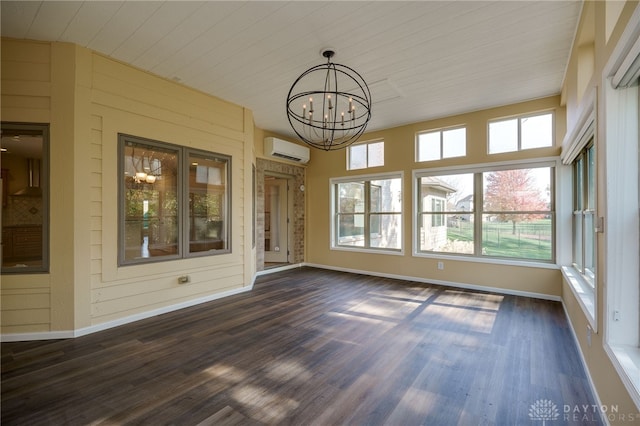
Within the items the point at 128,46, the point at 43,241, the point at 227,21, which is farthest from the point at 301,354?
the point at 128,46

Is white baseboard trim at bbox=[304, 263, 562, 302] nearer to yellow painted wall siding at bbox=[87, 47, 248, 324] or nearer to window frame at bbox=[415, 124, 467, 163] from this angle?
window frame at bbox=[415, 124, 467, 163]

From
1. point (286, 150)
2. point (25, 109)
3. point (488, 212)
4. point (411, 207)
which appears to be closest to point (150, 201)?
point (25, 109)

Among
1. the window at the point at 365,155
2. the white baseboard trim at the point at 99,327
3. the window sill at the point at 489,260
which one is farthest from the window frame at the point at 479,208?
the white baseboard trim at the point at 99,327

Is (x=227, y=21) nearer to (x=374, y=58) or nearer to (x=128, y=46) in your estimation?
(x=128, y=46)

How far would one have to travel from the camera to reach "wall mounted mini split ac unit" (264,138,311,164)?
6.12 m

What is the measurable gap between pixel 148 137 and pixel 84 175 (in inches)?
35.0

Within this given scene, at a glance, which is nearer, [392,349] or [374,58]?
[392,349]

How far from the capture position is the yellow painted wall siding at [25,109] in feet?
9.91

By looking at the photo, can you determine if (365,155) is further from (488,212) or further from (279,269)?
(279,269)

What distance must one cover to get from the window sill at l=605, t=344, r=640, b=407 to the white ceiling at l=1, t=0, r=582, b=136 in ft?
9.15

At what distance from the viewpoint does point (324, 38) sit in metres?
Answer: 3.02

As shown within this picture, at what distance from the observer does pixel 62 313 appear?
3131 millimetres

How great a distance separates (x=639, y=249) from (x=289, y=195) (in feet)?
20.5

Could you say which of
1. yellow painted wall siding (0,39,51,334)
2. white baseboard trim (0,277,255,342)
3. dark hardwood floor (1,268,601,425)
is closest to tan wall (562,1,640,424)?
dark hardwood floor (1,268,601,425)
